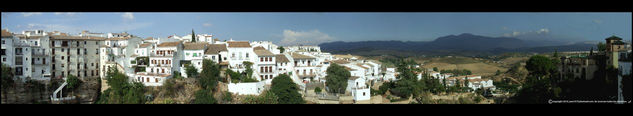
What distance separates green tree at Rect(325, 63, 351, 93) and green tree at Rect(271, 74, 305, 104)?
148 cm

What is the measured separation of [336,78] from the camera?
1373 centimetres

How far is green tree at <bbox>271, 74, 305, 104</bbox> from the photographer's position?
39.8 ft

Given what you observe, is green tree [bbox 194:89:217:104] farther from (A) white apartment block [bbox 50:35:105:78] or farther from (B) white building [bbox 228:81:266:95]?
(A) white apartment block [bbox 50:35:105:78]

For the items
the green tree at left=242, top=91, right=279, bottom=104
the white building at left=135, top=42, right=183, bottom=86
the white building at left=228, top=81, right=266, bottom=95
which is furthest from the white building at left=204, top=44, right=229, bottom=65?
the green tree at left=242, top=91, right=279, bottom=104

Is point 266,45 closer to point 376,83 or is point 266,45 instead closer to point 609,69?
point 376,83

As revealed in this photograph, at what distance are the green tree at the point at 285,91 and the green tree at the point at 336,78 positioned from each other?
4.86ft

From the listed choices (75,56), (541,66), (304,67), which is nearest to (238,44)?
(304,67)

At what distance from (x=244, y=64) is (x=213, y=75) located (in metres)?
1.36

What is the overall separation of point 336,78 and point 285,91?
2.25 metres

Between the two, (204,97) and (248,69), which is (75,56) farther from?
(248,69)

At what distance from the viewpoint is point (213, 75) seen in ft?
41.7

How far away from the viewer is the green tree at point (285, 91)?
12.1 m
